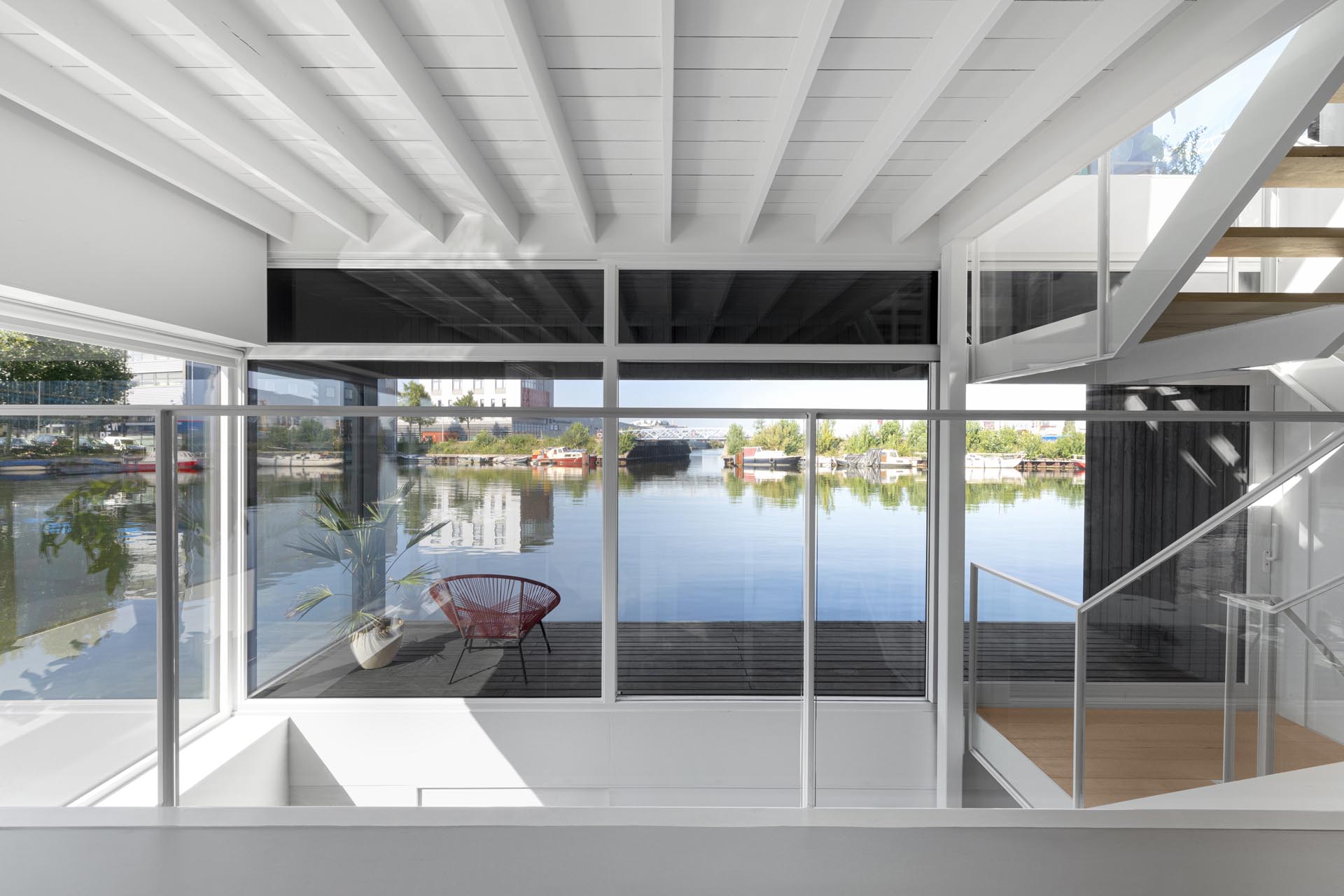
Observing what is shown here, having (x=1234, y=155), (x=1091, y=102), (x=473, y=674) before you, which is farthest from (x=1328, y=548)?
(x=473, y=674)

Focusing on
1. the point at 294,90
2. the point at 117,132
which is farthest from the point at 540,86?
the point at 117,132

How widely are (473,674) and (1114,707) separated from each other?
7.45 ft

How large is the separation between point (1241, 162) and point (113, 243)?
3391 millimetres

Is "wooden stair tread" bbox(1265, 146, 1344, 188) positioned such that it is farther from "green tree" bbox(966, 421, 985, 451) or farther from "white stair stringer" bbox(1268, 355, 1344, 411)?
"green tree" bbox(966, 421, 985, 451)

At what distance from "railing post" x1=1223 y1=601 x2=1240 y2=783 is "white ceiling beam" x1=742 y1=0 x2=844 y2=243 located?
196 cm

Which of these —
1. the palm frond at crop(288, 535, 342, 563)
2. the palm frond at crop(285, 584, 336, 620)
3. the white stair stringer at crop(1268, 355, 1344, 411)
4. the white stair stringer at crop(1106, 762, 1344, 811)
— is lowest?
the white stair stringer at crop(1106, 762, 1344, 811)

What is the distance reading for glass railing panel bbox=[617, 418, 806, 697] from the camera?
2832mm

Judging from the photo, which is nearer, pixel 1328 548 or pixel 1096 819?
pixel 1096 819

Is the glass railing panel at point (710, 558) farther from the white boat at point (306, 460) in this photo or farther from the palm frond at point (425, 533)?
the white boat at point (306, 460)

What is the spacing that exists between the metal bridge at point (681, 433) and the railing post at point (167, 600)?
177 centimetres

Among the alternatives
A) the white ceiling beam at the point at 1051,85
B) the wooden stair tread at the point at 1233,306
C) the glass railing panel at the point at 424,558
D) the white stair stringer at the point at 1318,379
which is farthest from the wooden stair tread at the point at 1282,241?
the glass railing panel at the point at 424,558

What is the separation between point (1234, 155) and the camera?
1510 millimetres

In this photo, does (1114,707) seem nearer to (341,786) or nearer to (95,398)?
(341,786)

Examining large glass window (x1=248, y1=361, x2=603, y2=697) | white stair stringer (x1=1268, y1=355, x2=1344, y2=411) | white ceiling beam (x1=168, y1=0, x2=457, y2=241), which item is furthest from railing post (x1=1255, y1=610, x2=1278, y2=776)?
white ceiling beam (x1=168, y1=0, x2=457, y2=241)
